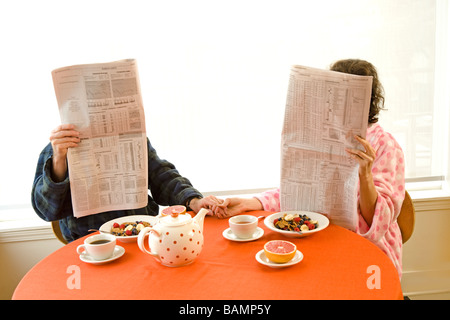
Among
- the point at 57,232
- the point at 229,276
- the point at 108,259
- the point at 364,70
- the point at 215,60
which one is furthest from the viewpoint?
the point at 215,60

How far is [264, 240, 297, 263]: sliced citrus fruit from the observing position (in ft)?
3.70

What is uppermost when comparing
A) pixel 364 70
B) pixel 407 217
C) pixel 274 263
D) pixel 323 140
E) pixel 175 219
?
pixel 364 70

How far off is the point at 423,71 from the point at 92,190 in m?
1.78

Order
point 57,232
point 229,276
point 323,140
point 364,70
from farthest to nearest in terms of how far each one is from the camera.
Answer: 1. point 57,232
2. point 364,70
3. point 323,140
4. point 229,276

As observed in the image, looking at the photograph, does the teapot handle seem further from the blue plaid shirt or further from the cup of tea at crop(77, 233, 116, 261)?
the blue plaid shirt

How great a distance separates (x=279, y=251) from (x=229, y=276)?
Result: 16 centimetres

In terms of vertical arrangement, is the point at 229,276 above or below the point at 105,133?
below

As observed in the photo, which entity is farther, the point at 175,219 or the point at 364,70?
the point at 364,70

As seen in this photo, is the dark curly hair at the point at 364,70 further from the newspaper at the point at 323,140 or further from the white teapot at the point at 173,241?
the white teapot at the point at 173,241

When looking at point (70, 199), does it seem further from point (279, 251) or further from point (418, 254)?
point (418, 254)

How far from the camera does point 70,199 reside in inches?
65.6

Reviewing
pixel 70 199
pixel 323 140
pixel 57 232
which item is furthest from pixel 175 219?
pixel 57 232

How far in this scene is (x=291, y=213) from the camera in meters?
1.49

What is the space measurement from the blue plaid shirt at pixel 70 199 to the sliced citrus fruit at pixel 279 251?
582mm
